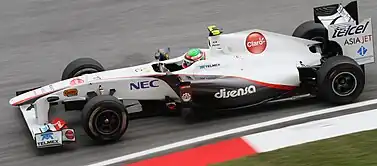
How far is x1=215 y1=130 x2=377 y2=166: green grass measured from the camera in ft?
22.1

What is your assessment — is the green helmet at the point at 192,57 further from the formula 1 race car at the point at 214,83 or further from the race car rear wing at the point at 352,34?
the race car rear wing at the point at 352,34

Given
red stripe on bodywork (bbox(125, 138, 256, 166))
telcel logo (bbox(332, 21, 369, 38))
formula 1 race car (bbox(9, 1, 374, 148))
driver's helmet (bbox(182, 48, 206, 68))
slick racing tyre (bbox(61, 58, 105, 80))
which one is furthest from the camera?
slick racing tyre (bbox(61, 58, 105, 80))

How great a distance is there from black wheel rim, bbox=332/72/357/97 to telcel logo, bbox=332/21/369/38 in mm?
627

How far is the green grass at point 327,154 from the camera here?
6.75 metres

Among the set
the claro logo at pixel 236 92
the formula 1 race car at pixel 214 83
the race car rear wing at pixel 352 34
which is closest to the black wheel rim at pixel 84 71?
the formula 1 race car at pixel 214 83

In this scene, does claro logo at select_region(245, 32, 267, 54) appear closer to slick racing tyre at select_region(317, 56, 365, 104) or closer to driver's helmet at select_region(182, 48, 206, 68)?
driver's helmet at select_region(182, 48, 206, 68)

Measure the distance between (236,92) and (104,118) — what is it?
59.3 inches

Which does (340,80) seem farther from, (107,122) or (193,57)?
(107,122)

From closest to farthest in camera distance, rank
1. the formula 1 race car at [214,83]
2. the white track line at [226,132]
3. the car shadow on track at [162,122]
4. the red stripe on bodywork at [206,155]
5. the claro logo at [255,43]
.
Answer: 1. the red stripe on bodywork at [206,155]
2. the white track line at [226,132]
3. the formula 1 race car at [214,83]
4. the car shadow on track at [162,122]
5. the claro logo at [255,43]

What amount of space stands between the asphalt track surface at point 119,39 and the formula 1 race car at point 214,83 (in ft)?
0.75

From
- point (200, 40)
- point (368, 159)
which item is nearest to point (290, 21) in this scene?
point (200, 40)

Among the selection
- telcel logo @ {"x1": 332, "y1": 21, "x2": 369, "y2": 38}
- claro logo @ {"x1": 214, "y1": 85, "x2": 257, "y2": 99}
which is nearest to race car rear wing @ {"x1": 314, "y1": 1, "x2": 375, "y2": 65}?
telcel logo @ {"x1": 332, "y1": 21, "x2": 369, "y2": 38}

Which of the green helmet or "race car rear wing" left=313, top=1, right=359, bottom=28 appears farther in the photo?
"race car rear wing" left=313, top=1, right=359, bottom=28

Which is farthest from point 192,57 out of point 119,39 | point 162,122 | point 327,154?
point 119,39
